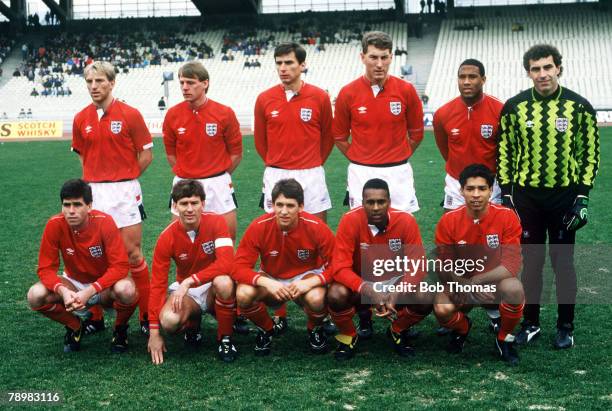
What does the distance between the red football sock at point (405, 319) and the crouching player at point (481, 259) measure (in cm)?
16

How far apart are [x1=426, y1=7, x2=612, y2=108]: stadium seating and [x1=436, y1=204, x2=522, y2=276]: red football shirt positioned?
86.5ft

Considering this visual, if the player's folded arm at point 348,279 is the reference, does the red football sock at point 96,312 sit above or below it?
below

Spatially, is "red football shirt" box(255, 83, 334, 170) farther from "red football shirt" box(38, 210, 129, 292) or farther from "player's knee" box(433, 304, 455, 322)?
"player's knee" box(433, 304, 455, 322)

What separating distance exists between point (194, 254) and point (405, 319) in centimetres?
144

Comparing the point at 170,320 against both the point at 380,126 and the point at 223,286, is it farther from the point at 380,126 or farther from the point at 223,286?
the point at 380,126

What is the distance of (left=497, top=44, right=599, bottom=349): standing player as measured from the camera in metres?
4.37

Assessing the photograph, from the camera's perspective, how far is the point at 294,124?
531 centimetres

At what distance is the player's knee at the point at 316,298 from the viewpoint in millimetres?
4316

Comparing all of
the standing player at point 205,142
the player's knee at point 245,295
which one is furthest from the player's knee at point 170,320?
the standing player at point 205,142

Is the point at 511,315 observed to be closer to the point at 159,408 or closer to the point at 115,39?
the point at 159,408

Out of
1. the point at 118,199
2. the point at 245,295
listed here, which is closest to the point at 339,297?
the point at 245,295

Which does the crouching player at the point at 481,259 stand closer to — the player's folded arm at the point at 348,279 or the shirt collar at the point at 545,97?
the player's folded arm at the point at 348,279

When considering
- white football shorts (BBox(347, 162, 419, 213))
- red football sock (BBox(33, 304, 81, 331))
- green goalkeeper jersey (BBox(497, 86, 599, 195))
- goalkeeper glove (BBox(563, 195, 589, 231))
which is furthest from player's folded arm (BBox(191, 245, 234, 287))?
goalkeeper glove (BBox(563, 195, 589, 231))

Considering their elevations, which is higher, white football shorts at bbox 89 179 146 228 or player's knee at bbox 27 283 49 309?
white football shorts at bbox 89 179 146 228
